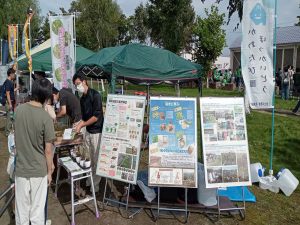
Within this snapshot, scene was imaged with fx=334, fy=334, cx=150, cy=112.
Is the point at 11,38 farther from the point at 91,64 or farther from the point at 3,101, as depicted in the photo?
the point at 91,64

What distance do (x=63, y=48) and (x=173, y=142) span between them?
16.7ft

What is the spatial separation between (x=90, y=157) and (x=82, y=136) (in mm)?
390

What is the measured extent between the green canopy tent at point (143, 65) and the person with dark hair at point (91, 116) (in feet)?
9.47

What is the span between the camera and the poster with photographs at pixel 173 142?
4.76 meters

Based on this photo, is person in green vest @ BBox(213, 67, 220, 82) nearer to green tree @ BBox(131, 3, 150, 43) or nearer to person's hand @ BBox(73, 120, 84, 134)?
green tree @ BBox(131, 3, 150, 43)

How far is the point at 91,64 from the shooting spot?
30.1 feet

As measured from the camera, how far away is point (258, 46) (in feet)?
19.0

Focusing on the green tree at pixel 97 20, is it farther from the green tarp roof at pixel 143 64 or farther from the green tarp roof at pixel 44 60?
the green tarp roof at pixel 143 64

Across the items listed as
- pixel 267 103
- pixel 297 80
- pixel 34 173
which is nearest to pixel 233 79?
pixel 297 80

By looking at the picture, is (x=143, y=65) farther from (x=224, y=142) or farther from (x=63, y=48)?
(x=224, y=142)

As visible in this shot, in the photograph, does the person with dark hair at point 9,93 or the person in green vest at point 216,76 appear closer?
the person with dark hair at point 9,93

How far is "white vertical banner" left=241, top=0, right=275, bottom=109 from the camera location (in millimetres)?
5789

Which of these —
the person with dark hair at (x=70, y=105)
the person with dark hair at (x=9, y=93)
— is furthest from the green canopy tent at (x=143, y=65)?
the person with dark hair at (x=70, y=105)

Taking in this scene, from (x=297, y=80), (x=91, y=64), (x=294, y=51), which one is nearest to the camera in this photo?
(x=91, y=64)
